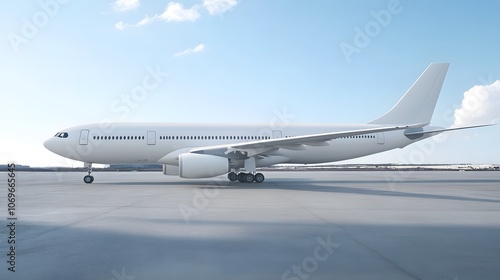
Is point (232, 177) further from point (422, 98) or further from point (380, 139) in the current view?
point (422, 98)

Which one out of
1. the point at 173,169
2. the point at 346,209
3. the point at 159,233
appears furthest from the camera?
the point at 173,169

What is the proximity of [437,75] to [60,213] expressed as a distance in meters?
21.8

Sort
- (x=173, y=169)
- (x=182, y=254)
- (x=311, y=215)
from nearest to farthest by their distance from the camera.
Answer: (x=182, y=254)
(x=311, y=215)
(x=173, y=169)

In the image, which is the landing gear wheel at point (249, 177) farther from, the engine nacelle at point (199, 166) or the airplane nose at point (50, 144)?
the airplane nose at point (50, 144)

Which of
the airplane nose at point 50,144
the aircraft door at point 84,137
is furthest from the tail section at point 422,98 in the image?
the airplane nose at point 50,144

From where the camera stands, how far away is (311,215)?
7.03 metres


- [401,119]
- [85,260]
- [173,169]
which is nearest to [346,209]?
[85,260]

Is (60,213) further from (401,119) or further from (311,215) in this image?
(401,119)

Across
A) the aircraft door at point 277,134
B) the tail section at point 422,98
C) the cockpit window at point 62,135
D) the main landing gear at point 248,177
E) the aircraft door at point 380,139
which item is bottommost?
the main landing gear at point 248,177

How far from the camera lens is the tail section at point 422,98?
70.0 ft

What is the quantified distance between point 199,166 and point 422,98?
15.1 metres
